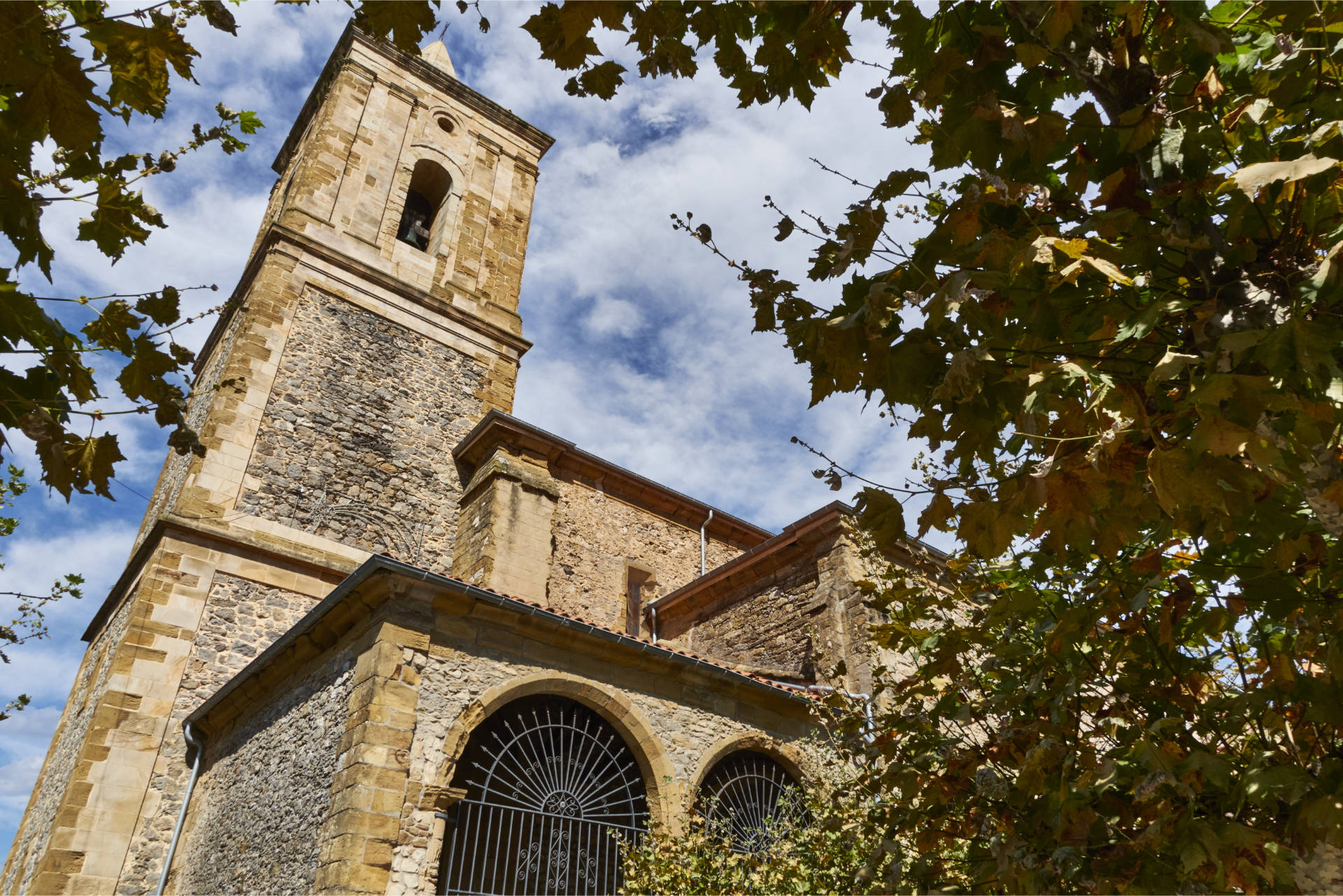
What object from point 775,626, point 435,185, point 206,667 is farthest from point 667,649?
point 435,185

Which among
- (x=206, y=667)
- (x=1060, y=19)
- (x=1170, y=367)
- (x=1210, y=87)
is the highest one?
(x=206, y=667)

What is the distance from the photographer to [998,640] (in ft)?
10.8

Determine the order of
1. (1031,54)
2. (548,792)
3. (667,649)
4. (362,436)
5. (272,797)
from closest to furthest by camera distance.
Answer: (1031,54)
(548,792)
(272,797)
(667,649)
(362,436)

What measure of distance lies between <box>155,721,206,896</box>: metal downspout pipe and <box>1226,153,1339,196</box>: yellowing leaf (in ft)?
34.9

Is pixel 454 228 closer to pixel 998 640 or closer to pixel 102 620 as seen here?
pixel 102 620

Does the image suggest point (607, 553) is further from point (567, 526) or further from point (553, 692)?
point (553, 692)

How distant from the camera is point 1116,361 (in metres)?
2.12

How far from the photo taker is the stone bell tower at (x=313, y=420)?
9180 mm

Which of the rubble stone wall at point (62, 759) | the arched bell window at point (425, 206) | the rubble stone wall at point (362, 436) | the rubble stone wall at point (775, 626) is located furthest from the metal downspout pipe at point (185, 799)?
the arched bell window at point (425, 206)

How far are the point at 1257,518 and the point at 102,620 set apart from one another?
14.8 m

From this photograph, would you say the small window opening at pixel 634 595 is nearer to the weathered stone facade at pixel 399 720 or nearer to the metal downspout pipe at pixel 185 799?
the weathered stone facade at pixel 399 720

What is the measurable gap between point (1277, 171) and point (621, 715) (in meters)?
6.88

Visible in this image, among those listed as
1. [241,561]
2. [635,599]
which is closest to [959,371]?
[241,561]

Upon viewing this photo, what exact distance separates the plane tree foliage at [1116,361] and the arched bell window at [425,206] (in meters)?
14.8
